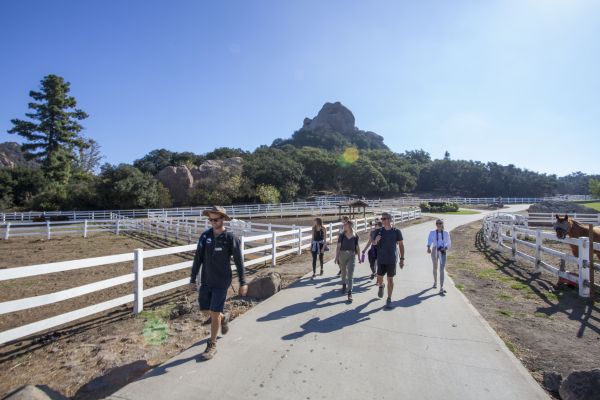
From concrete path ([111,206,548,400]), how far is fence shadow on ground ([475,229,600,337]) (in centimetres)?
Result: 180

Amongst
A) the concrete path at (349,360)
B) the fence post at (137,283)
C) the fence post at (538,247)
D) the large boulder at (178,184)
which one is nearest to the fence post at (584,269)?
the fence post at (538,247)

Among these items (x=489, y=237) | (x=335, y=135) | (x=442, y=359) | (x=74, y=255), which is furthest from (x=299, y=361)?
(x=335, y=135)

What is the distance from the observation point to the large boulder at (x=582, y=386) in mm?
2930

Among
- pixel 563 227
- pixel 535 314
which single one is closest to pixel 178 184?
pixel 563 227

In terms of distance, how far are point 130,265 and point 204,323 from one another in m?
7.33

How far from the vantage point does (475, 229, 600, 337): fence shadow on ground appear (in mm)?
5704

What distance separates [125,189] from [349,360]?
43.6 meters

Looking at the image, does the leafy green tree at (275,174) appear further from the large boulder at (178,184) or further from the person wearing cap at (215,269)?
the person wearing cap at (215,269)

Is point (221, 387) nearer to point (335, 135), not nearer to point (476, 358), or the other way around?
point (476, 358)

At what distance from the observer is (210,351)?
3.86 meters

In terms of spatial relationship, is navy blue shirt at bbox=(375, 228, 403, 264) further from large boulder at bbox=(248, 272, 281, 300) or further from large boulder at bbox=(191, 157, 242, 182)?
large boulder at bbox=(191, 157, 242, 182)

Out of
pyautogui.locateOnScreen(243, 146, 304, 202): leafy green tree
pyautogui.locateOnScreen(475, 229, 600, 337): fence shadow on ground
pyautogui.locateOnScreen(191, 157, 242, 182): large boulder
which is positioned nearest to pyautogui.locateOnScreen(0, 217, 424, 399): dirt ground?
pyautogui.locateOnScreen(475, 229, 600, 337): fence shadow on ground

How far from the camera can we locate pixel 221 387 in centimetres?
320

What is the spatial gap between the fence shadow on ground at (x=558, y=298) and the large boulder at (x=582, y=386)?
249cm
